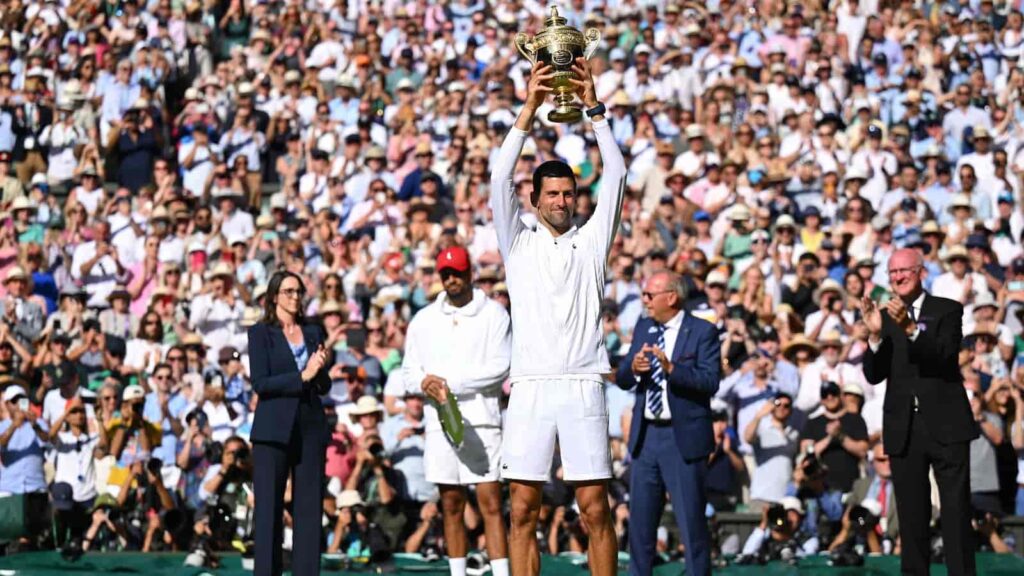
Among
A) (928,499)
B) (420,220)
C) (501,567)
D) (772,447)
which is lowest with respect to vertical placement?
(501,567)

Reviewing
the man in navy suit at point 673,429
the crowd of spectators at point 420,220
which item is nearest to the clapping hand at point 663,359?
the man in navy suit at point 673,429

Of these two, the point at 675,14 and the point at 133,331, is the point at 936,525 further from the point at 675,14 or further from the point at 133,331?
the point at 675,14

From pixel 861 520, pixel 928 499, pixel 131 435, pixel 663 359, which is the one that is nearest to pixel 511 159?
pixel 663 359

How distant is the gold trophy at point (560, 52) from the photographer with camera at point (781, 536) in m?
5.75

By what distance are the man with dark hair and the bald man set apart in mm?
2467

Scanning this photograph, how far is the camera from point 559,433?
7891mm

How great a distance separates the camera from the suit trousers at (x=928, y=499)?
9805mm

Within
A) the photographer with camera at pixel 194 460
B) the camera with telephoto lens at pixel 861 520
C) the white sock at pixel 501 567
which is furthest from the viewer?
the photographer with camera at pixel 194 460

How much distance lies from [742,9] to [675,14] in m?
0.88

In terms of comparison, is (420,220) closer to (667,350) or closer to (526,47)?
(667,350)

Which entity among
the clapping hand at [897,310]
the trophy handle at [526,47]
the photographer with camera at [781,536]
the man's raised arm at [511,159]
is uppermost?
the trophy handle at [526,47]

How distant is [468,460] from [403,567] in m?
2.65

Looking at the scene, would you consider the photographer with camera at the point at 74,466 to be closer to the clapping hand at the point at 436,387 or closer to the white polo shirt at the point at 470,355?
the white polo shirt at the point at 470,355

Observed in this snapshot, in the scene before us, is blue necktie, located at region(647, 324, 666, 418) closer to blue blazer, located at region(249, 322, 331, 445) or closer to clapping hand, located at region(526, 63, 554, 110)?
blue blazer, located at region(249, 322, 331, 445)
